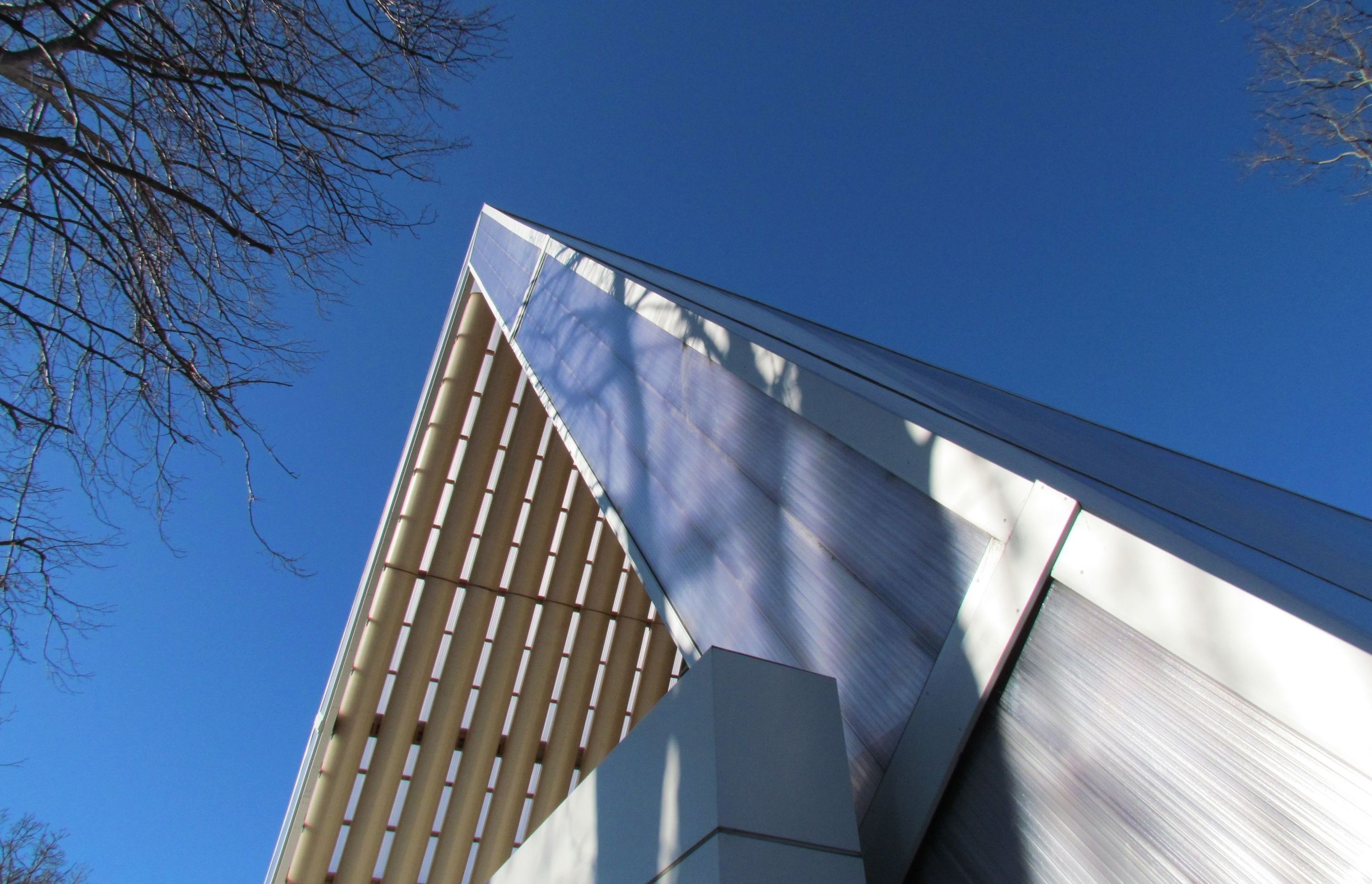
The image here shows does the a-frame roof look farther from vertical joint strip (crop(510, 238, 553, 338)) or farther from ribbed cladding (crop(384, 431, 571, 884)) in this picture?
ribbed cladding (crop(384, 431, 571, 884))

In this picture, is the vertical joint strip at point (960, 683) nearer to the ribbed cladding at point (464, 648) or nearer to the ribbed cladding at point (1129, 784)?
the ribbed cladding at point (1129, 784)

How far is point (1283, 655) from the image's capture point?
119 cm

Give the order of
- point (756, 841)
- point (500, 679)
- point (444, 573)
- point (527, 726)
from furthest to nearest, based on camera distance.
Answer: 1. point (527, 726)
2. point (500, 679)
3. point (444, 573)
4. point (756, 841)

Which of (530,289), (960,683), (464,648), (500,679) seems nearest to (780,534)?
(960,683)

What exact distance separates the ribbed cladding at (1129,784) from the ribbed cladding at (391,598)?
12814 mm

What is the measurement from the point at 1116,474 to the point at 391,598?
1238 cm

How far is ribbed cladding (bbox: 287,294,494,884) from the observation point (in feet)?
41.1

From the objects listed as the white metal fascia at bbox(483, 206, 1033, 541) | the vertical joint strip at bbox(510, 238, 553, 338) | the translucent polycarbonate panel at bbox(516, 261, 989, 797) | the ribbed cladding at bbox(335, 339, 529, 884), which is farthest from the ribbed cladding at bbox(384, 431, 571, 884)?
the white metal fascia at bbox(483, 206, 1033, 541)

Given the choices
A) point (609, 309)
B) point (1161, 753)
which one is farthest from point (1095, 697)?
point (609, 309)

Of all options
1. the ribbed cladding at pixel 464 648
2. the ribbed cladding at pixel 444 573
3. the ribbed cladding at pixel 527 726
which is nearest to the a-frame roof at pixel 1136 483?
the ribbed cladding at pixel 444 573

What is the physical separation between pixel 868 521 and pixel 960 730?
0.75 m

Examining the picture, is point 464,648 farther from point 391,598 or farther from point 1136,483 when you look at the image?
point 1136,483

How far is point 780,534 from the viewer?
3.09 metres

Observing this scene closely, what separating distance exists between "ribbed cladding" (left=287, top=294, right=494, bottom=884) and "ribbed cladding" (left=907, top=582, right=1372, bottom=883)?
1281 cm
